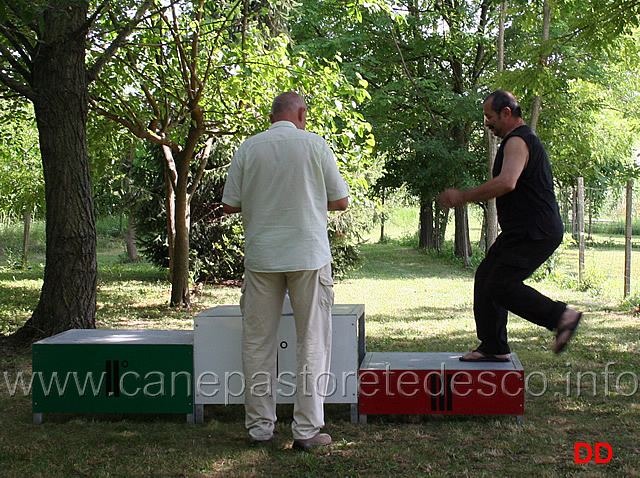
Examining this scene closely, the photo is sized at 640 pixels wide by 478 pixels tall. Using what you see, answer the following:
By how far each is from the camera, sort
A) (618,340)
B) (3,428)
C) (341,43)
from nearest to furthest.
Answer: (3,428) → (618,340) → (341,43)

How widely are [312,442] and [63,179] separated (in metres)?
4.44

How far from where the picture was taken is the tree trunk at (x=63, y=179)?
7.25m

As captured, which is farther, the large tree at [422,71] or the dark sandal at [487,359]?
the large tree at [422,71]

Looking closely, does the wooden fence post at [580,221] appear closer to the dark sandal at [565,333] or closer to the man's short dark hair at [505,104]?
the man's short dark hair at [505,104]

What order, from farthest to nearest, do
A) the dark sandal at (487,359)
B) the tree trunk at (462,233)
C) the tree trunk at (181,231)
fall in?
the tree trunk at (462,233) → the tree trunk at (181,231) → the dark sandal at (487,359)

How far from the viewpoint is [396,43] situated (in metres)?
20.6

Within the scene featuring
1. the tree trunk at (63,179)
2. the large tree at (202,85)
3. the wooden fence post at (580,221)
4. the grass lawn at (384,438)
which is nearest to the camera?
the grass lawn at (384,438)

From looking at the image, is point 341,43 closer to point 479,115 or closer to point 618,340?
point 479,115

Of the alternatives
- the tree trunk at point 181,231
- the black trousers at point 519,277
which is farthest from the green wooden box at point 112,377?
the tree trunk at point 181,231

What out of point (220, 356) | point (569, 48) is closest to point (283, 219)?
point (220, 356)

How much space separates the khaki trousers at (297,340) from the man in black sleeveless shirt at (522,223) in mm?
1191

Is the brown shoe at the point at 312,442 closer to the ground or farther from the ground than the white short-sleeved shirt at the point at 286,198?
closer to the ground

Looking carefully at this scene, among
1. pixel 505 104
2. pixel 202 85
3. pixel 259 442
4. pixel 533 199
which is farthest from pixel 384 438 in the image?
pixel 202 85

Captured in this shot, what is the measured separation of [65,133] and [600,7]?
6.22 meters
